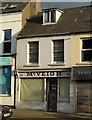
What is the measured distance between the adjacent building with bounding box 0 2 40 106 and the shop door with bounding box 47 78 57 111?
2.92m

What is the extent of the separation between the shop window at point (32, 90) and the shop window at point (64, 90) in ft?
5.08

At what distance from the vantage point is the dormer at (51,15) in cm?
2775

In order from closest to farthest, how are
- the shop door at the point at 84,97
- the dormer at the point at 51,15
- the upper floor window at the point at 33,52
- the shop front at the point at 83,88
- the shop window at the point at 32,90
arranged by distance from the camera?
the shop front at the point at 83,88
the shop door at the point at 84,97
the shop window at the point at 32,90
the upper floor window at the point at 33,52
the dormer at the point at 51,15

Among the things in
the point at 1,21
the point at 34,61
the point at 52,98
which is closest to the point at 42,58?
the point at 34,61

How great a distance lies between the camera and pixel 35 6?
3158 centimetres

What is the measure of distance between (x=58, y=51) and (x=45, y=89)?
2941mm

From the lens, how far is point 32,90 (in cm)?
2700

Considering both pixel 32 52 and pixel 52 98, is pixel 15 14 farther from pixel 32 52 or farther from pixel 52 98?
pixel 52 98

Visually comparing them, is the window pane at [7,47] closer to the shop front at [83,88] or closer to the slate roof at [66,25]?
the slate roof at [66,25]

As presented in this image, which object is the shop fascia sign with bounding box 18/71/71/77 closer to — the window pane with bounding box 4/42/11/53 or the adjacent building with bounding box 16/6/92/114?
the adjacent building with bounding box 16/6/92/114

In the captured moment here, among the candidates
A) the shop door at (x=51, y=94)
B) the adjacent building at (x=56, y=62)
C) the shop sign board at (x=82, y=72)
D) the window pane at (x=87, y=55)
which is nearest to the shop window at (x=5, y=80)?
the adjacent building at (x=56, y=62)

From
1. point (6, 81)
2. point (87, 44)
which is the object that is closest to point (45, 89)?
point (6, 81)

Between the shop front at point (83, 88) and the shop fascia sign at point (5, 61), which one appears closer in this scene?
the shop front at point (83, 88)

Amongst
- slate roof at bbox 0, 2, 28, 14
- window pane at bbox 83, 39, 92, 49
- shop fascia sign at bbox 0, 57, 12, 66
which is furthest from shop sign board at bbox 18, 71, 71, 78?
slate roof at bbox 0, 2, 28, 14
